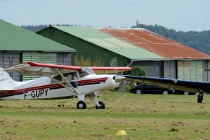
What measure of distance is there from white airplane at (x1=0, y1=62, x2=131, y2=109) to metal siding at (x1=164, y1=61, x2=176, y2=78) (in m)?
40.0

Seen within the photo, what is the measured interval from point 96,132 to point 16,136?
219 cm

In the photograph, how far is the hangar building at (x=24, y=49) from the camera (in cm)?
5662

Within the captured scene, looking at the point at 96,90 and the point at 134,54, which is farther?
the point at 134,54

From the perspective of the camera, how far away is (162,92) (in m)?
58.0

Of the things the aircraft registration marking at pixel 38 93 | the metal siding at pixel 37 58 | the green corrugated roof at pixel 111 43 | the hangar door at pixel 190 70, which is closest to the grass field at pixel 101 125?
the aircraft registration marking at pixel 38 93

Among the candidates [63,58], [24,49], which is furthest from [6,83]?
[63,58]

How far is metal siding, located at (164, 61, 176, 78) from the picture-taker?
73.1m

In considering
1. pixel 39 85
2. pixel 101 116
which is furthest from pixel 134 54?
pixel 101 116

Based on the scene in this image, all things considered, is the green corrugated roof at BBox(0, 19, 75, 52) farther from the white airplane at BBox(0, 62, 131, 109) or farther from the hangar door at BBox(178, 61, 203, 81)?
the white airplane at BBox(0, 62, 131, 109)

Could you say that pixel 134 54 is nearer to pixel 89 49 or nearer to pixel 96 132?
pixel 89 49

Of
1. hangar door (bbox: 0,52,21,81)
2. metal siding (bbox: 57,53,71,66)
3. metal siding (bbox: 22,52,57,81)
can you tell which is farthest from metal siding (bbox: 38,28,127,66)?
hangar door (bbox: 0,52,21,81)

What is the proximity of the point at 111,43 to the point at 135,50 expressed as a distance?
2.24 meters

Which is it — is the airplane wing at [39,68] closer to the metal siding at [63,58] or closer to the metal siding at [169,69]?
the metal siding at [63,58]

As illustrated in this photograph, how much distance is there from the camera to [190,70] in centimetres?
7631
